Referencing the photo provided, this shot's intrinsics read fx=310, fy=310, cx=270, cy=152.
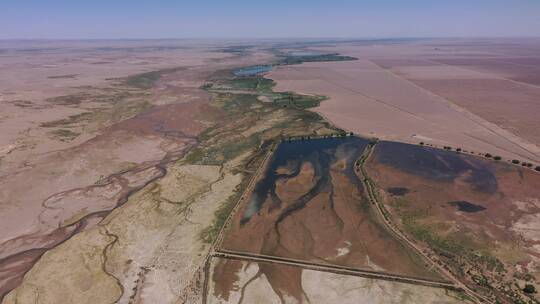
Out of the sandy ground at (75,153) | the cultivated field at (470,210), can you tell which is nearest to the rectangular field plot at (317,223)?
the cultivated field at (470,210)

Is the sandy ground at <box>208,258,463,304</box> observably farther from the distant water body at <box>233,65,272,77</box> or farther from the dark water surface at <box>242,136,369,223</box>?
the distant water body at <box>233,65,272,77</box>

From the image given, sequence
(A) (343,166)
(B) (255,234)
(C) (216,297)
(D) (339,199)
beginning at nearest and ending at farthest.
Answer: (C) (216,297), (B) (255,234), (D) (339,199), (A) (343,166)

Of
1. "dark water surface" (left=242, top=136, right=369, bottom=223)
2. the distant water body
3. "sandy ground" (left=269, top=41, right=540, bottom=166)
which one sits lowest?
"dark water surface" (left=242, top=136, right=369, bottom=223)

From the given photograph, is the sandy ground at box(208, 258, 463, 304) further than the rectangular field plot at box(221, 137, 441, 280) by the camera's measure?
No

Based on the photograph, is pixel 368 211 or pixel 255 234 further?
pixel 368 211

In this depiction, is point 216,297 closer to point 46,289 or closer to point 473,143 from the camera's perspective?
point 46,289

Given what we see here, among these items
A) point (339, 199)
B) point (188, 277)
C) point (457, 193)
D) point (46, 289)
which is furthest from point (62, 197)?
point (457, 193)

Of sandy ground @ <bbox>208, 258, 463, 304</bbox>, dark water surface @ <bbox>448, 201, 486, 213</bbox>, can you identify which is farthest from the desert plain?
dark water surface @ <bbox>448, 201, 486, 213</bbox>

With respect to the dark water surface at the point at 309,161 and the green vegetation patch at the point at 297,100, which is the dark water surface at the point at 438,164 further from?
the green vegetation patch at the point at 297,100
